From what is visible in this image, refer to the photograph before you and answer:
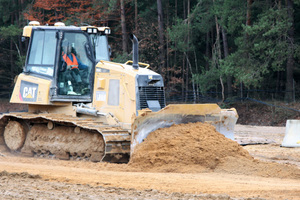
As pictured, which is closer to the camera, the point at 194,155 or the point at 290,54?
the point at 194,155

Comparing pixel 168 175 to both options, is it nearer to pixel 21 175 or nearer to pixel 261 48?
pixel 21 175

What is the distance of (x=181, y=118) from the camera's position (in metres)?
10.1

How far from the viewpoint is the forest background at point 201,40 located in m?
23.4

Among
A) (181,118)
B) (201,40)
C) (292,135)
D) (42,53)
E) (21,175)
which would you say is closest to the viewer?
(21,175)

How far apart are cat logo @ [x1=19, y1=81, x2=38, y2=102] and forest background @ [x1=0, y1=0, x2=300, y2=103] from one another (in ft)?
44.7

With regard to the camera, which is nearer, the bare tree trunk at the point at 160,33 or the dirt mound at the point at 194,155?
the dirt mound at the point at 194,155

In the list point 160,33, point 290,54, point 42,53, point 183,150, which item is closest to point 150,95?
point 183,150

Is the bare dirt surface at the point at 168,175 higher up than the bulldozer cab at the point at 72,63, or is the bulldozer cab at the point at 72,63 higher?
the bulldozer cab at the point at 72,63

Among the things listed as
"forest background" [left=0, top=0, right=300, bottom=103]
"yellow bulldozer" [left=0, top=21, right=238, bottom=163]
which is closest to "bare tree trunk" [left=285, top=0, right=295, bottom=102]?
"forest background" [left=0, top=0, right=300, bottom=103]

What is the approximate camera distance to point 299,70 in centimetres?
2814

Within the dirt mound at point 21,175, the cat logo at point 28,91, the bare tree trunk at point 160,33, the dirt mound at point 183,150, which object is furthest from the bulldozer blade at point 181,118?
the bare tree trunk at point 160,33

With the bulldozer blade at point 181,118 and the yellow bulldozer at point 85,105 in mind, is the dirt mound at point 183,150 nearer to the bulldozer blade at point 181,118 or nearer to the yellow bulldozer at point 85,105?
the bulldozer blade at point 181,118

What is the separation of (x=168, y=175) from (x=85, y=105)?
140 inches

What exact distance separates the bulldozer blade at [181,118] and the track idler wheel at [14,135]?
3605mm
